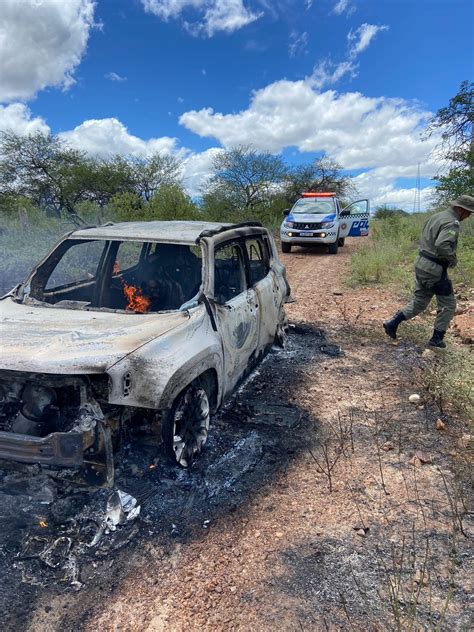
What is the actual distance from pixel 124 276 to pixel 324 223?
1060 cm

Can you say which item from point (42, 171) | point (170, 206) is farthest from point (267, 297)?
point (42, 171)

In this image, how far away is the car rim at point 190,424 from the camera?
302 cm

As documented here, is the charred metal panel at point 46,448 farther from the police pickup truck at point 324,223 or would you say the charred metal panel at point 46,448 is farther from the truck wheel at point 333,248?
the truck wheel at point 333,248

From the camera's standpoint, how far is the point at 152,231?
4.02m

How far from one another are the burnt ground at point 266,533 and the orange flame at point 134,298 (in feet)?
3.87

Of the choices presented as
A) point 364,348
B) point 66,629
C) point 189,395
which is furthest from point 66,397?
point 364,348

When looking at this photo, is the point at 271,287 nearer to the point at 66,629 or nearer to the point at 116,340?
the point at 116,340

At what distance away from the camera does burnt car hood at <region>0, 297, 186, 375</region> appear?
2518 millimetres

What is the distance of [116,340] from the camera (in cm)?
279

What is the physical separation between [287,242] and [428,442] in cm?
1132

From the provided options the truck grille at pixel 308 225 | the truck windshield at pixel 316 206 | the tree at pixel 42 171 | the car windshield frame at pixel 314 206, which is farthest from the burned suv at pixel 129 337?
the tree at pixel 42 171

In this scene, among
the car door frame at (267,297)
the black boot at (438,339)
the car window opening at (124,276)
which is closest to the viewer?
the car window opening at (124,276)

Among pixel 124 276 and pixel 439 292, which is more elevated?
pixel 124 276

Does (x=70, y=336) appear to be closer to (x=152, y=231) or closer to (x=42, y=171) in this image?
(x=152, y=231)
